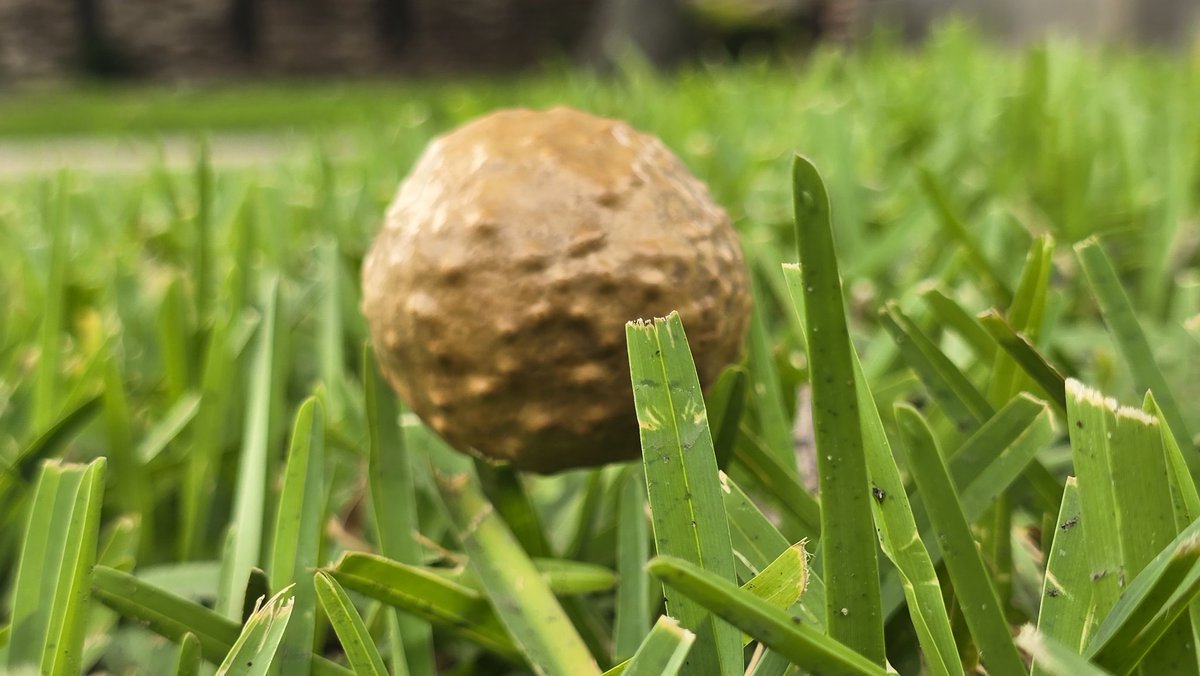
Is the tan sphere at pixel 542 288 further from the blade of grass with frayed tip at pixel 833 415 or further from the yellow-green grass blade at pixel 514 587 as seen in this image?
the blade of grass with frayed tip at pixel 833 415

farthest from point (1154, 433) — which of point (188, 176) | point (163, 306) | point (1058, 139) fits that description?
point (188, 176)

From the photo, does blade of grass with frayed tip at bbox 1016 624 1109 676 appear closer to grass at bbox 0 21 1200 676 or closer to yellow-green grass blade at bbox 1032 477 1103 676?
grass at bbox 0 21 1200 676

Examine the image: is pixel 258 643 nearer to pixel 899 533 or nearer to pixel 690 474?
pixel 690 474

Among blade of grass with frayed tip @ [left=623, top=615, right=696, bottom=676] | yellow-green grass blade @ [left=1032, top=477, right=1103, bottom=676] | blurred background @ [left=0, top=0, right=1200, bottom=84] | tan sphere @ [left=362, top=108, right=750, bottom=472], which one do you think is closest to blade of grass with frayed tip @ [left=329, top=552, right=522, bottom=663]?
tan sphere @ [left=362, top=108, right=750, bottom=472]

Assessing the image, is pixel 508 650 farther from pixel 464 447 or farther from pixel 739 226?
pixel 739 226

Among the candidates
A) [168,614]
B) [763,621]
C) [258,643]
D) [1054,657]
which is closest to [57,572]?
[168,614]

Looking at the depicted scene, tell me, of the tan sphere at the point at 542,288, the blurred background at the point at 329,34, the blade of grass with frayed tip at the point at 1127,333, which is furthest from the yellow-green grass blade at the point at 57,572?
the blurred background at the point at 329,34
